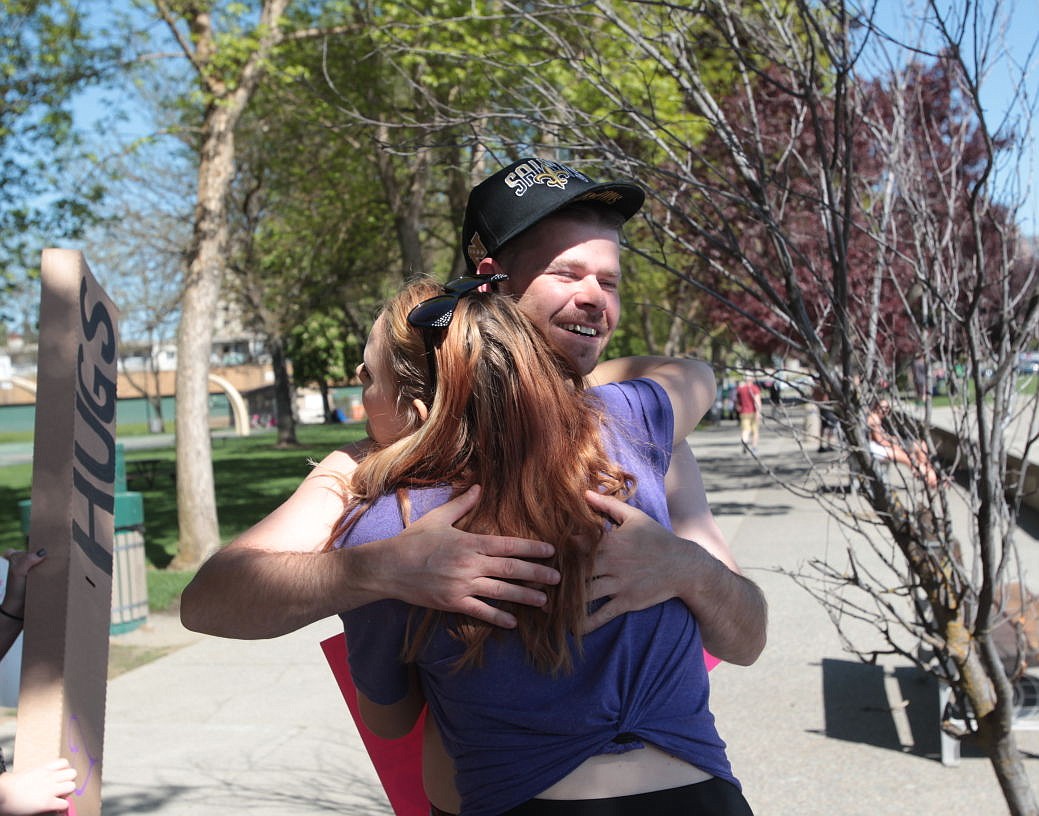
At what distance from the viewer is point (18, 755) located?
6.20 feet

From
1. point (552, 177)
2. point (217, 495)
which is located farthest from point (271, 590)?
point (217, 495)

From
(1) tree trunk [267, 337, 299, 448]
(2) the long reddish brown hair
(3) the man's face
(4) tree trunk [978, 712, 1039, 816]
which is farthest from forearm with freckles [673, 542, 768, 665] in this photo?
(1) tree trunk [267, 337, 299, 448]

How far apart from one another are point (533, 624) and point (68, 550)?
103 cm

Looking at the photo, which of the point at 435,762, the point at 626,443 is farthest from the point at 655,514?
the point at 435,762

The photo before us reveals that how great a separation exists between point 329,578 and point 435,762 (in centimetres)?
55

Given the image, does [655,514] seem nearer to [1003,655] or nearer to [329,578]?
[329,578]

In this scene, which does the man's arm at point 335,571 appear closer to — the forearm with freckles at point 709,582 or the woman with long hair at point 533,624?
the woman with long hair at point 533,624

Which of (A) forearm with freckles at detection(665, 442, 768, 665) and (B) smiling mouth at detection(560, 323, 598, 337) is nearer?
(A) forearm with freckles at detection(665, 442, 768, 665)

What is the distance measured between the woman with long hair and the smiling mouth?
0.55 ft

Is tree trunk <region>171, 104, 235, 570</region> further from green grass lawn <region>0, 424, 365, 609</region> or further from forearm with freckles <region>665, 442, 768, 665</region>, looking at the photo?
forearm with freckles <region>665, 442, 768, 665</region>

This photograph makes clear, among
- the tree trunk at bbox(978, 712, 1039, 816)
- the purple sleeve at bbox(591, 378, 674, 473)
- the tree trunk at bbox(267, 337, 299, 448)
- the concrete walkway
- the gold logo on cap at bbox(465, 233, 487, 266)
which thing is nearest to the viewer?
the purple sleeve at bbox(591, 378, 674, 473)

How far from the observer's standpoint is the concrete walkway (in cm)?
483

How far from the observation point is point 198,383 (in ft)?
35.7

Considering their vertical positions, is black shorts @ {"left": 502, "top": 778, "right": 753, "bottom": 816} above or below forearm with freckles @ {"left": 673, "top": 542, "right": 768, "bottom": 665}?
below
